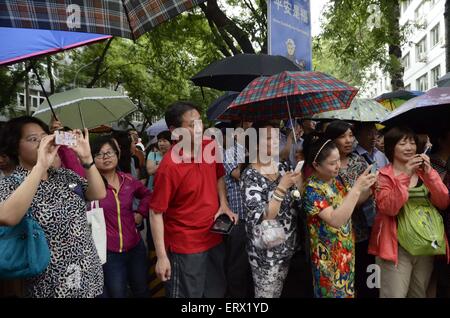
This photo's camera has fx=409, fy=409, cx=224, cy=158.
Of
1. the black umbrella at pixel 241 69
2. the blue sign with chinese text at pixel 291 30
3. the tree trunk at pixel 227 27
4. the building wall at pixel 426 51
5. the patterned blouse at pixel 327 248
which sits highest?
the building wall at pixel 426 51

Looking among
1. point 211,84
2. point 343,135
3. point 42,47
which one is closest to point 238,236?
point 343,135

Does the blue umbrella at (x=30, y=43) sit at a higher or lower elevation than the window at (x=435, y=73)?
lower

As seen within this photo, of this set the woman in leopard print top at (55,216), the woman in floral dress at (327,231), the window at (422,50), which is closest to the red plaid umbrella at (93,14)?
the woman in leopard print top at (55,216)

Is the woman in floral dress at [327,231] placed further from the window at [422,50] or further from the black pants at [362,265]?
the window at [422,50]

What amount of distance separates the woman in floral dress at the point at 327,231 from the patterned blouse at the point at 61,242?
5.46ft

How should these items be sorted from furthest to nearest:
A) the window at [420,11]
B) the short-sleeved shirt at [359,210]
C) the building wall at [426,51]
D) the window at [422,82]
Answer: the window at [420,11] < the window at [422,82] < the building wall at [426,51] < the short-sleeved shirt at [359,210]

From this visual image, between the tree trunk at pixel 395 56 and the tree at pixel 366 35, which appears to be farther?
the tree trunk at pixel 395 56

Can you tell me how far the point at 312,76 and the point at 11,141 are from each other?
2.22m

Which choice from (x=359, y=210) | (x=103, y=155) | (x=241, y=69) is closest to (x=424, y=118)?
(x=359, y=210)

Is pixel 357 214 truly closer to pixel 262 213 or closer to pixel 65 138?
pixel 262 213

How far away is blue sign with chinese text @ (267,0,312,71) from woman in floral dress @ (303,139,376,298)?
2501 millimetres

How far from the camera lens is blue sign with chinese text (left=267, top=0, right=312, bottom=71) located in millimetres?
5551

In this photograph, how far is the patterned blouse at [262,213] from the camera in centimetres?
307

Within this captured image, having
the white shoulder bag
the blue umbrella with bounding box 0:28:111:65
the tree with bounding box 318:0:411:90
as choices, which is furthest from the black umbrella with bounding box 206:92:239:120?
the tree with bounding box 318:0:411:90
